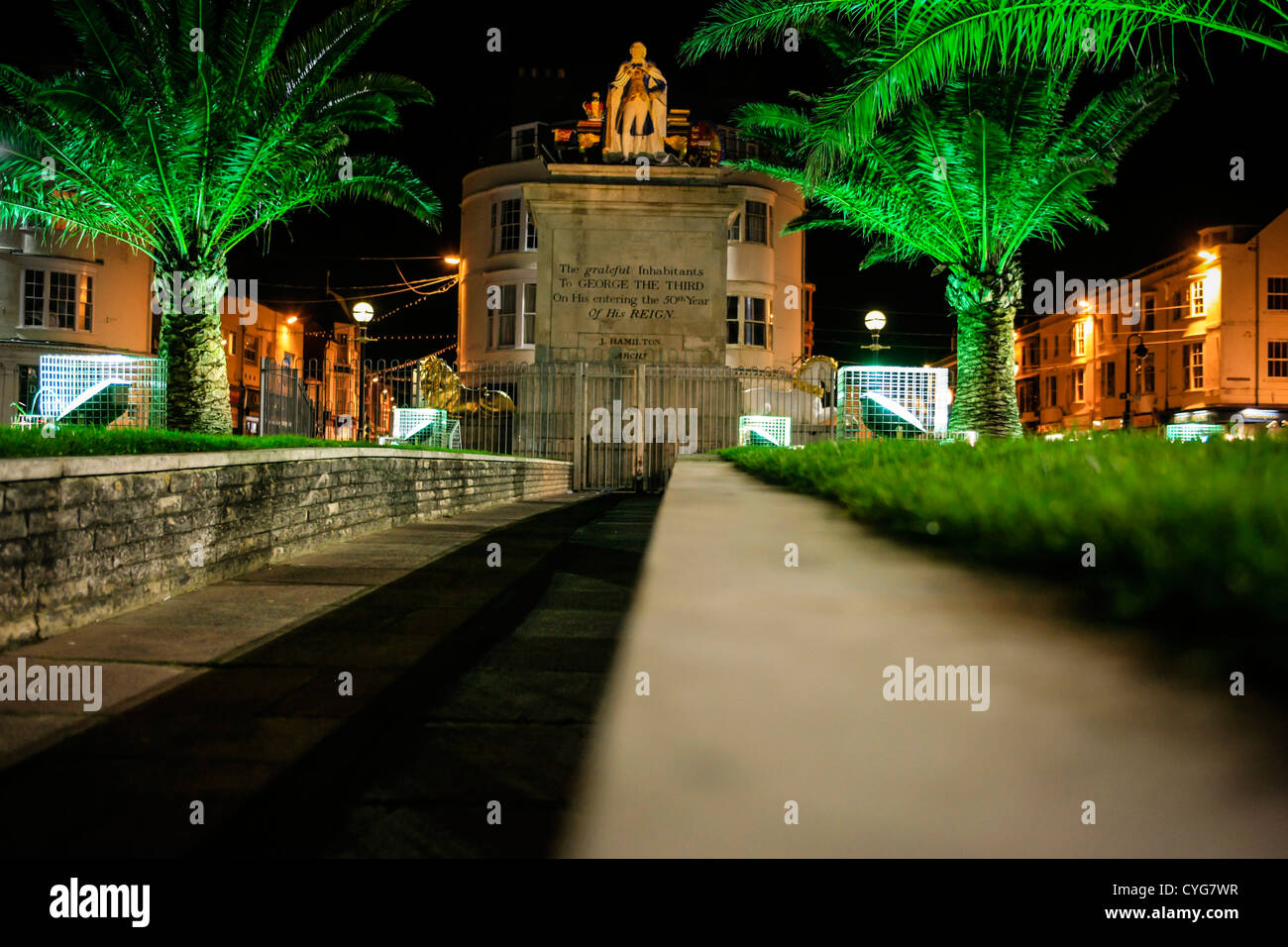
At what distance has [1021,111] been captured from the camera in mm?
13078

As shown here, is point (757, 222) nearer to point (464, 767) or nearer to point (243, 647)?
point (243, 647)

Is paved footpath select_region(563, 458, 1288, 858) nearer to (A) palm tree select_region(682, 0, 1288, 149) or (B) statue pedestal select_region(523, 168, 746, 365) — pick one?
(A) palm tree select_region(682, 0, 1288, 149)

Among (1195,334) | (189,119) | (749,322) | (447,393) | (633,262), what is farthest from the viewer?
(1195,334)

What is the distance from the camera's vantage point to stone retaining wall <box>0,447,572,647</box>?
15.8 feet

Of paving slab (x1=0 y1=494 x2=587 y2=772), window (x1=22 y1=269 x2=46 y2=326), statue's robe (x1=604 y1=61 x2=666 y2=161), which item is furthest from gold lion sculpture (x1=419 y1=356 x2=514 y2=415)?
window (x1=22 y1=269 x2=46 y2=326)

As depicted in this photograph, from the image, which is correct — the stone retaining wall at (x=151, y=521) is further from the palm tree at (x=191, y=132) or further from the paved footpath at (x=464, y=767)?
the palm tree at (x=191, y=132)

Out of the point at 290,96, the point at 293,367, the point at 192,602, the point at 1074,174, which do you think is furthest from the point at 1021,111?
the point at 192,602

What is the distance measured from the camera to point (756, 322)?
3325 centimetres

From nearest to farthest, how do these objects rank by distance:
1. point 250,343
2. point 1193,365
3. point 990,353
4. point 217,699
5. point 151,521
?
point 217,699
point 151,521
point 990,353
point 1193,365
point 250,343

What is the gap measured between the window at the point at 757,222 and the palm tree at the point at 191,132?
2191 cm

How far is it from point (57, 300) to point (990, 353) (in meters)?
34.3

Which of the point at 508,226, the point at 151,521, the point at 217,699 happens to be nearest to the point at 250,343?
the point at 508,226

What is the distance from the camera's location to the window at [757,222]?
33562 millimetres
